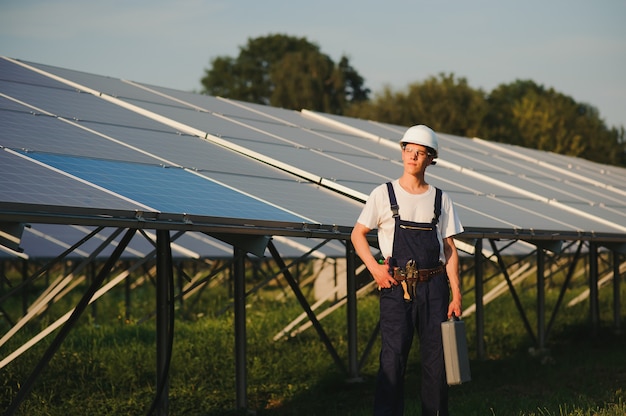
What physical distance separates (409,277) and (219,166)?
13.4 ft

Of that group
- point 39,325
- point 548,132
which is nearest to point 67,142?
point 39,325

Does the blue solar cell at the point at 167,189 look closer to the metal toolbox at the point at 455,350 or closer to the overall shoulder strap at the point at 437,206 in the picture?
the overall shoulder strap at the point at 437,206

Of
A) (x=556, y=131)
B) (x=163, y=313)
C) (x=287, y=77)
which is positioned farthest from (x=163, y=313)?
(x=287, y=77)

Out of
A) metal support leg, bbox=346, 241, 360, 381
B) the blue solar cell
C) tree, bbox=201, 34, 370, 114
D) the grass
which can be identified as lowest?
the grass

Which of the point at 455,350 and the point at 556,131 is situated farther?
the point at 556,131

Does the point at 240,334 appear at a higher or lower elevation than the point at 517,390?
higher

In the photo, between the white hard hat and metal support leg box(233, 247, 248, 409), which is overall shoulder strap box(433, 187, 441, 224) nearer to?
the white hard hat

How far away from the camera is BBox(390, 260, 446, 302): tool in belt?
22.0 ft

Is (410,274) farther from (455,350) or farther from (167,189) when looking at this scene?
(167,189)

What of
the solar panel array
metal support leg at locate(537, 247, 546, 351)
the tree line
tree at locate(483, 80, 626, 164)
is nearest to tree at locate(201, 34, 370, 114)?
the tree line

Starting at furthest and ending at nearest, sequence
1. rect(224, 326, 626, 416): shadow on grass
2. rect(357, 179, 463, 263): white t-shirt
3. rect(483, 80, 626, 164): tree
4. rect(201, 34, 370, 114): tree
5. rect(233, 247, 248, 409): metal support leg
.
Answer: rect(201, 34, 370, 114): tree, rect(483, 80, 626, 164): tree, rect(233, 247, 248, 409): metal support leg, rect(224, 326, 626, 416): shadow on grass, rect(357, 179, 463, 263): white t-shirt

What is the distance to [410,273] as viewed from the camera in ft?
22.0

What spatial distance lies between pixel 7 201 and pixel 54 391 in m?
5.60

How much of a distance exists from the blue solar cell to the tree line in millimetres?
48955
